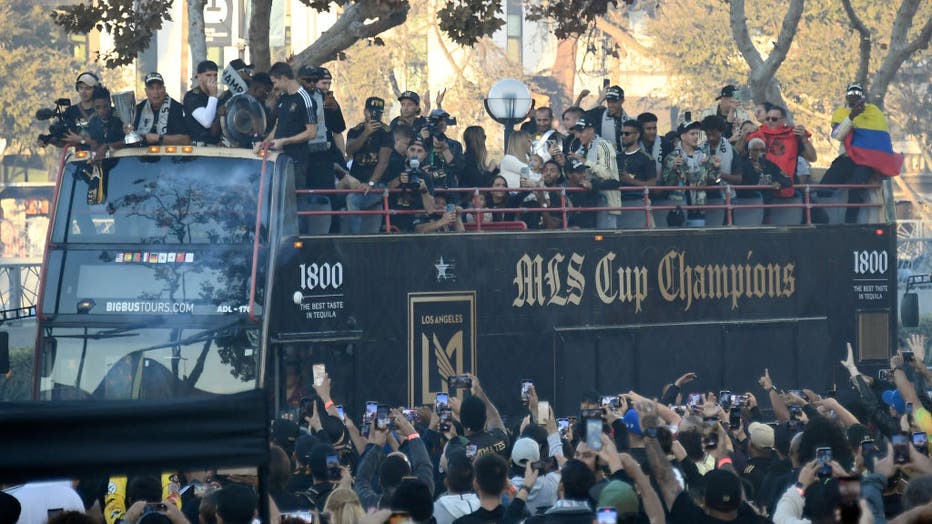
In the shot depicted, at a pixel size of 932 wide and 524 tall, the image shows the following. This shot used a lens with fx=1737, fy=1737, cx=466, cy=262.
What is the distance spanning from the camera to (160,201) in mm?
17469

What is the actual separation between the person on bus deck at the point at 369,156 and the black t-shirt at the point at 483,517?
10.0m

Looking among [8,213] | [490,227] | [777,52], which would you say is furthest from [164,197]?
[8,213]

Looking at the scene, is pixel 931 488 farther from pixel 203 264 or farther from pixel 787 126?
pixel 787 126

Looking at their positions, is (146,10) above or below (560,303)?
above

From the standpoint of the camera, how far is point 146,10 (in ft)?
77.5

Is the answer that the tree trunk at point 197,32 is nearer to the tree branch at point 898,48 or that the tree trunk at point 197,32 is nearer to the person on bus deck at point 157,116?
the person on bus deck at point 157,116

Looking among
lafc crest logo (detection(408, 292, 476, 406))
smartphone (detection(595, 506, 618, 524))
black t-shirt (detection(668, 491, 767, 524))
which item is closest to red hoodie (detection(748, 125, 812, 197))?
lafc crest logo (detection(408, 292, 476, 406))

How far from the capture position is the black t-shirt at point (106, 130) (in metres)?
17.8

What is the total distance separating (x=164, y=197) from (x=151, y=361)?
1687mm

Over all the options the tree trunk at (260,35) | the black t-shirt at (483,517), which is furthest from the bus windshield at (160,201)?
the black t-shirt at (483,517)

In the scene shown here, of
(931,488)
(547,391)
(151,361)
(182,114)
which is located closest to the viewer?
(931,488)

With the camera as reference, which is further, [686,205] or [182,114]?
[686,205]

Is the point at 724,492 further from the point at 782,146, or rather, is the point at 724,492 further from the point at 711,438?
the point at 782,146

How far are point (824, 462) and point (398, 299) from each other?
10138mm
